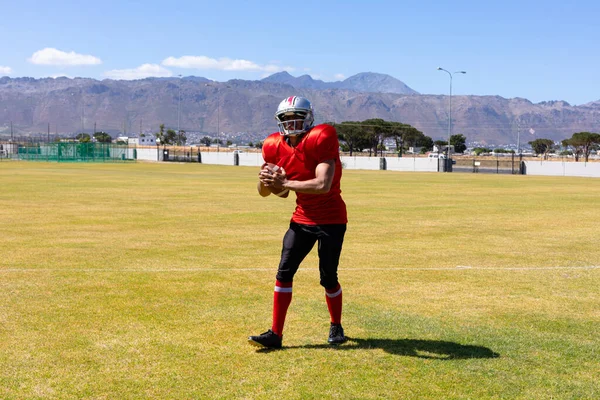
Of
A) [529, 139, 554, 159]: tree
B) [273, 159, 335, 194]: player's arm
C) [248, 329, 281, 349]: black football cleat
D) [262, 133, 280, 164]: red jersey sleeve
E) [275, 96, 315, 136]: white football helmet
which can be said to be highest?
[529, 139, 554, 159]: tree

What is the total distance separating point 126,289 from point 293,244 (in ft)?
12.8

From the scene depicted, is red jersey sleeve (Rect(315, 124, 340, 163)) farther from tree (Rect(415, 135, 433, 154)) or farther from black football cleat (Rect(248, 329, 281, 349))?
tree (Rect(415, 135, 433, 154))

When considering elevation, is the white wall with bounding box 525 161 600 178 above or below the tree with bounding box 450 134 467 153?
below

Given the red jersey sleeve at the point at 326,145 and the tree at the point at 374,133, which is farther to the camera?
the tree at the point at 374,133

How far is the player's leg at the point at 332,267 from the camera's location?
742 centimetres

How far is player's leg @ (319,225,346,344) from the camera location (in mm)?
7422

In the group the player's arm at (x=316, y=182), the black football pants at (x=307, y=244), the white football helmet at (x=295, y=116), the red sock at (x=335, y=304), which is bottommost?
the red sock at (x=335, y=304)

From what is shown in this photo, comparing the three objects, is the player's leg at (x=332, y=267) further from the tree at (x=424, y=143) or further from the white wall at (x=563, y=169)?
the tree at (x=424, y=143)

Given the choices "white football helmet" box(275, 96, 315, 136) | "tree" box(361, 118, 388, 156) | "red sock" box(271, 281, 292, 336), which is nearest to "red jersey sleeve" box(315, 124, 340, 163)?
"white football helmet" box(275, 96, 315, 136)

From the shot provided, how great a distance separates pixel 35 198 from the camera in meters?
28.3

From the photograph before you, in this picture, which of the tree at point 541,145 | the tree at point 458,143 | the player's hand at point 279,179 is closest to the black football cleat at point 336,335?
the player's hand at point 279,179

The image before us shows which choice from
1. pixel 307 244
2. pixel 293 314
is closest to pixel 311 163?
pixel 307 244

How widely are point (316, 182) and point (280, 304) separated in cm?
140

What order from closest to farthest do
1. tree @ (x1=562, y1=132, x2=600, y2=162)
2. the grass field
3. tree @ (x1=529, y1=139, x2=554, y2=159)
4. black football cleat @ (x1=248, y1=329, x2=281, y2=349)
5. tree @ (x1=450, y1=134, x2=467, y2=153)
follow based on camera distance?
the grass field < black football cleat @ (x1=248, y1=329, x2=281, y2=349) < tree @ (x1=562, y1=132, x2=600, y2=162) < tree @ (x1=529, y1=139, x2=554, y2=159) < tree @ (x1=450, y1=134, x2=467, y2=153)
